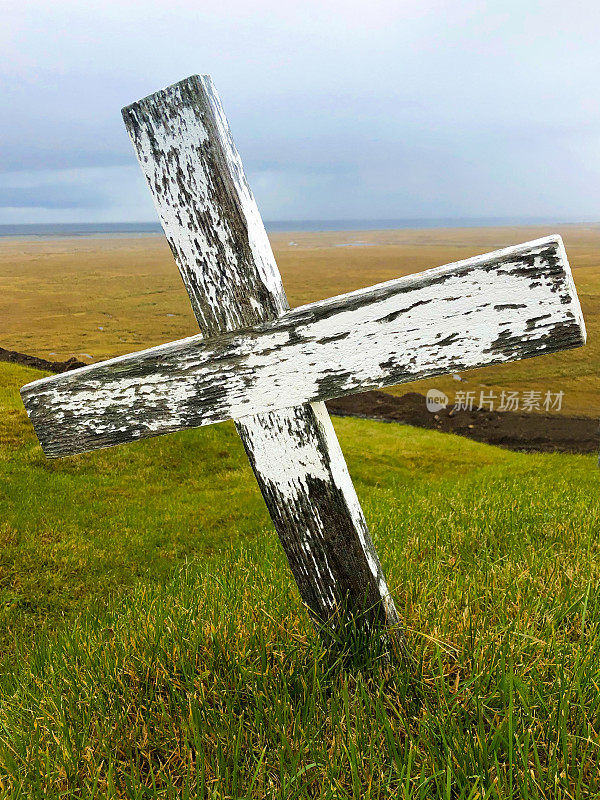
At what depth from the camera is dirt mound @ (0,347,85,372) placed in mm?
28625

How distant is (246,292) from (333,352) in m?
0.47

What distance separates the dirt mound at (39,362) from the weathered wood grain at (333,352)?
A: 26.1 m

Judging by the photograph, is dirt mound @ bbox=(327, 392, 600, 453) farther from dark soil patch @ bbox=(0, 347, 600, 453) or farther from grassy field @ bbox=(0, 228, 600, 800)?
grassy field @ bbox=(0, 228, 600, 800)

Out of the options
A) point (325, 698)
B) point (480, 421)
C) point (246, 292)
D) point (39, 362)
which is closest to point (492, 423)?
point (480, 421)

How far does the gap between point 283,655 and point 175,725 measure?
1.77 ft

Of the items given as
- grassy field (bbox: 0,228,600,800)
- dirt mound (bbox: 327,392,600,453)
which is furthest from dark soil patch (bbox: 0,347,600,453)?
grassy field (bbox: 0,228,600,800)

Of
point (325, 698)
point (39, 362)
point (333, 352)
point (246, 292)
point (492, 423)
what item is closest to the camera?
point (333, 352)

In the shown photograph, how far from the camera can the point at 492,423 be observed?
3244 centimetres

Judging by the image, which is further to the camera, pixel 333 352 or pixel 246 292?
pixel 246 292

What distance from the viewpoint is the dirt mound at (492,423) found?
29.5 metres

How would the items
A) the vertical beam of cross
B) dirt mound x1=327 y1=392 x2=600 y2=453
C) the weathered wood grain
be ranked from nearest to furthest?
the weathered wood grain
the vertical beam of cross
dirt mound x1=327 y1=392 x2=600 y2=453

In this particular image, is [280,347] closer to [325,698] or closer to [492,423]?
[325,698]

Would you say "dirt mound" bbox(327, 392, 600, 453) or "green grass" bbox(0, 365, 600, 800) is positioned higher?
"green grass" bbox(0, 365, 600, 800)

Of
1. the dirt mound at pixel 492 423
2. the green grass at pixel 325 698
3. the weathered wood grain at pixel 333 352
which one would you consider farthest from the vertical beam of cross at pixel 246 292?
the dirt mound at pixel 492 423
